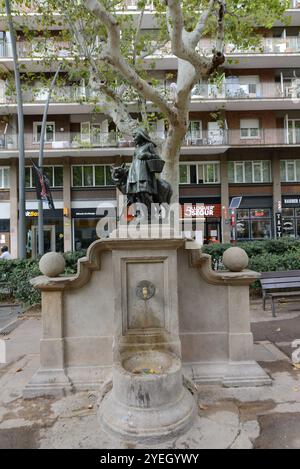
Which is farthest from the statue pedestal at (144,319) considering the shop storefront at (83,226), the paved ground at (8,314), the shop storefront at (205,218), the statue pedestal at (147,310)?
the shop storefront at (83,226)

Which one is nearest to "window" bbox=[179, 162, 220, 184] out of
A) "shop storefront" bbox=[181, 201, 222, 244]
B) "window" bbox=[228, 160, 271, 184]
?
"window" bbox=[228, 160, 271, 184]

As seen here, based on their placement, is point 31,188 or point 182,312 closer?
point 182,312

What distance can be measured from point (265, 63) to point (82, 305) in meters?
23.7

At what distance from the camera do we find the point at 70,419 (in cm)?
385

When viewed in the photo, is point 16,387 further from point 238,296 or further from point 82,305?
point 238,296

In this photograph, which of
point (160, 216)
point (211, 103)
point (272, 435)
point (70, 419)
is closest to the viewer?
point (272, 435)

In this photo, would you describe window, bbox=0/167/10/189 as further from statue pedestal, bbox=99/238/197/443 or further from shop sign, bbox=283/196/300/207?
statue pedestal, bbox=99/238/197/443

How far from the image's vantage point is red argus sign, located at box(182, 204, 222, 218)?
2344 cm

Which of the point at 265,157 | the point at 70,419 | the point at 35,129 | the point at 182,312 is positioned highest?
the point at 35,129

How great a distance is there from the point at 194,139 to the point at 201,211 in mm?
4798

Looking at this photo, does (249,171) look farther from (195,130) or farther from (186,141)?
(186,141)

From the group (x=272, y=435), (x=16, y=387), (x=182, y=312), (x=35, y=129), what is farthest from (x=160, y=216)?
(x=35, y=129)

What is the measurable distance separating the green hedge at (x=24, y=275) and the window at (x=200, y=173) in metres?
14.9

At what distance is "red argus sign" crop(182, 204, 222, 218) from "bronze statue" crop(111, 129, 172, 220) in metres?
18.8
